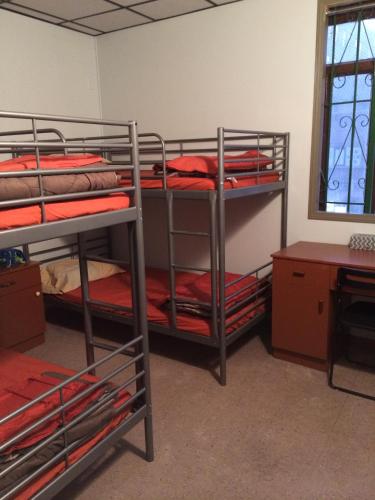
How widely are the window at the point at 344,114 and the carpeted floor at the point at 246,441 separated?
1273mm

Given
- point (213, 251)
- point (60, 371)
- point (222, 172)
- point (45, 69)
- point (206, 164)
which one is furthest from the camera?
point (45, 69)

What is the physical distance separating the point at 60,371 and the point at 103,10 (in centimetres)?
291

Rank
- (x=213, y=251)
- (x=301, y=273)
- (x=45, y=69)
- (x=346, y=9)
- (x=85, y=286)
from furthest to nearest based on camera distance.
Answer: (x=45, y=69)
(x=346, y=9)
(x=301, y=273)
(x=213, y=251)
(x=85, y=286)

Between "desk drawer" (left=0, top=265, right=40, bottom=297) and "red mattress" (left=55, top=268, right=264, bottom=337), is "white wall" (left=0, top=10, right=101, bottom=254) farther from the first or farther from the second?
"red mattress" (left=55, top=268, right=264, bottom=337)

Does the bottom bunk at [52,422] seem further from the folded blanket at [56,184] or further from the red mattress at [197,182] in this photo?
the red mattress at [197,182]

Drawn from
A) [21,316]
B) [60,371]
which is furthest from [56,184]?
[21,316]

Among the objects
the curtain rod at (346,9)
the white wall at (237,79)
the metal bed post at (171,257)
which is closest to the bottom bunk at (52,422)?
the metal bed post at (171,257)

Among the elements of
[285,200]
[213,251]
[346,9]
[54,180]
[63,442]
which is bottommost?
[63,442]

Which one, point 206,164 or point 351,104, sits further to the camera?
point 351,104

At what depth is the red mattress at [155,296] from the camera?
286cm

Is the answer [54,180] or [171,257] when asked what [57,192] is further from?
[171,257]

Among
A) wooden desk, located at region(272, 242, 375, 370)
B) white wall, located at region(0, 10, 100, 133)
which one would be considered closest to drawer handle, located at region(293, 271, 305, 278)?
wooden desk, located at region(272, 242, 375, 370)

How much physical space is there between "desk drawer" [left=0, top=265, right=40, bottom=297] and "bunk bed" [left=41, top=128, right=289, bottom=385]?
31cm

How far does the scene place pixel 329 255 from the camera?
2.89m
